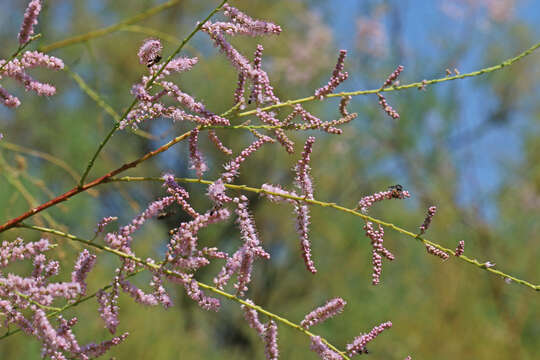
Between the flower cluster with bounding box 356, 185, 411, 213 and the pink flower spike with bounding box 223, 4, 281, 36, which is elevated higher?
the pink flower spike with bounding box 223, 4, 281, 36

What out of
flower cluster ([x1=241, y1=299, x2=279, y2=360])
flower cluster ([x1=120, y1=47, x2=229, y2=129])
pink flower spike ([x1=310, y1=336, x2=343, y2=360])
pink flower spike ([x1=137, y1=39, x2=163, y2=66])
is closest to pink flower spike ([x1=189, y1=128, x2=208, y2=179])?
flower cluster ([x1=120, y1=47, x2=229, y2=129])

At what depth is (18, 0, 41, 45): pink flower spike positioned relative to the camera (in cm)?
103

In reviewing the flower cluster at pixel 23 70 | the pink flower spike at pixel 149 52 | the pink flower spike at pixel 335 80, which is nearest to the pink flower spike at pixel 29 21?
the flower cluster at pixel 23 70

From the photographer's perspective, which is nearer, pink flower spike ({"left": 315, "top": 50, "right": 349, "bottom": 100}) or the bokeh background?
pink flower spike ({"left": 315, "top": 50, "right": 349, "bottom": 100})

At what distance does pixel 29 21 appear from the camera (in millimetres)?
1039

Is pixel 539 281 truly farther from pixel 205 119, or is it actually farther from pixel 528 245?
pixel 205 119

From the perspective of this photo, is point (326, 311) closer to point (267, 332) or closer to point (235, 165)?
point (267, 332)

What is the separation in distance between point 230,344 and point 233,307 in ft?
3.05

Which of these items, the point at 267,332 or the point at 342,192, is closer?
the point at 267,332

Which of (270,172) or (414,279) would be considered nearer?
(414,279)

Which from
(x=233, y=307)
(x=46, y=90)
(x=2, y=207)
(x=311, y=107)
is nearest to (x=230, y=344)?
(x=233, y=307)

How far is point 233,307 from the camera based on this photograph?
12766 mm

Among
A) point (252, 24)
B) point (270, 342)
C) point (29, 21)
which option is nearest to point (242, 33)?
→ point (252, 24)

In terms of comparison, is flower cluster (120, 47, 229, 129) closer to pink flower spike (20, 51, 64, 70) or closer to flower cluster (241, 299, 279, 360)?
pink flower spike (20, 51, 64, 70)
